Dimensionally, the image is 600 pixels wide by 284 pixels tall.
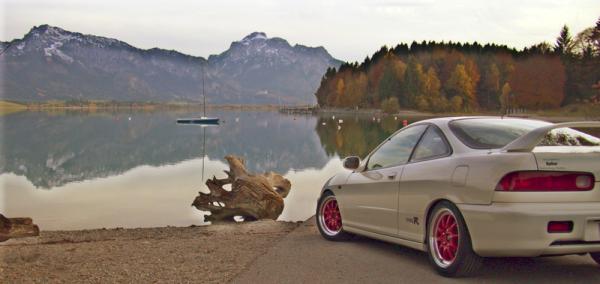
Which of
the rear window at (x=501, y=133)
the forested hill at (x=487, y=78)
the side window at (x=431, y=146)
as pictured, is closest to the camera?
the rear window at (x=501, y=133)

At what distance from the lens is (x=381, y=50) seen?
173375 millimetres

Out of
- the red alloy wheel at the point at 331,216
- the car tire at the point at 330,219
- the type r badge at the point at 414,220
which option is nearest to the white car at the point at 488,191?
the type r badge at the point at 414,220

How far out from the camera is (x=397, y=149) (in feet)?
25.5

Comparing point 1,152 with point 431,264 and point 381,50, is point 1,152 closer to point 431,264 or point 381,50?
point 431,264

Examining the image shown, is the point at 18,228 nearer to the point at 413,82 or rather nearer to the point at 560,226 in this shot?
the point at 560,226

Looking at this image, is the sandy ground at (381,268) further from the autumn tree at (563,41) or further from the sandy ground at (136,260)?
the autumn tree at (563,41)

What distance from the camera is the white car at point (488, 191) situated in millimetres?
5738

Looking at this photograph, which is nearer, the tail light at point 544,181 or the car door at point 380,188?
the tail light at point 544,181

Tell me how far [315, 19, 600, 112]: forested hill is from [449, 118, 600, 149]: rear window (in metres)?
91.6

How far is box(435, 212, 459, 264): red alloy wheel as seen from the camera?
6.46 meters

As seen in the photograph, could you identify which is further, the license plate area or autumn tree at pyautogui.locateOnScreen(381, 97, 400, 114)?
autumn tree at pyautogui.locateOnScreen(381, 97, 400, 114)

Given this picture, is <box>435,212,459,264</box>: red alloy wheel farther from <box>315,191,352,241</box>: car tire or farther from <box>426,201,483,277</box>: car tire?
<box>315,191,352,241</box>: car tire

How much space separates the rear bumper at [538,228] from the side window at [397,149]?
66.9 inches

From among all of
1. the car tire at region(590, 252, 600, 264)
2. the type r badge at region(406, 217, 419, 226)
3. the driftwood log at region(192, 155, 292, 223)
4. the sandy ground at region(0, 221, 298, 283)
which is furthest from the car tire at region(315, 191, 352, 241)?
the driftwood log at region(192, 155, 292, 223)
